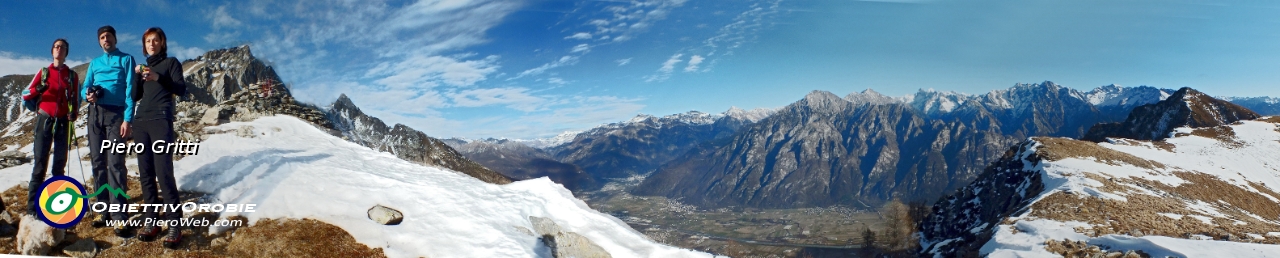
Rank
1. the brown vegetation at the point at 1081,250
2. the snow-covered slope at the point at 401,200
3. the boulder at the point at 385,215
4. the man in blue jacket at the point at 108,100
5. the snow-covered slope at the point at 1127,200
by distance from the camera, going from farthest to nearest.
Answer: the snow-covered slope at the point at 1127,200 → the brown vegetation at the point at 1081,250 → the boulder at the point at 385,215 → the snow-covered slope at the point at 401,200 → the man in blue jacket at the point at 108,100

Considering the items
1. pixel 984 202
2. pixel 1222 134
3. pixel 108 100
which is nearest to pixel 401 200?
pixel 108 100

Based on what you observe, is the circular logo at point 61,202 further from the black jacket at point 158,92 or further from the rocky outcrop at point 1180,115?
the rocky outcrop at point 1180,115

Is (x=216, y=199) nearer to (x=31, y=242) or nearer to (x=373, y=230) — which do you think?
(x=31, y=242)

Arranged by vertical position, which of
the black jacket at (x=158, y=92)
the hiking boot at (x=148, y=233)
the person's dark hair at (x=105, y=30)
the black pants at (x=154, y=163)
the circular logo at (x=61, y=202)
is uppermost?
the person's dark hair at (x=105, y=30)

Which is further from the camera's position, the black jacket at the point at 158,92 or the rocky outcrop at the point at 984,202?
the rocky outcrop at the point at 984,202

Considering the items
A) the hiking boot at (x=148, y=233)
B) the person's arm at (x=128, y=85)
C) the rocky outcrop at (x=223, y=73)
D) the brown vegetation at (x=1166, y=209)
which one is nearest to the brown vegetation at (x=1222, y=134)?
the brown vegetation at (x=1166, y=209)

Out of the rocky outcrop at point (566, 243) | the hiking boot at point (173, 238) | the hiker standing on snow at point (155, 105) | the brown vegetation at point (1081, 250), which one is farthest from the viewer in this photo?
the brown vegetation at point (1081, 250)

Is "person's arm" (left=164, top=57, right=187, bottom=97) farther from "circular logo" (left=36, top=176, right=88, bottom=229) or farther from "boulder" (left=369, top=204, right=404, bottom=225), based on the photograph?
"boulder" (left=369, top=204, right=404, bottom=225)

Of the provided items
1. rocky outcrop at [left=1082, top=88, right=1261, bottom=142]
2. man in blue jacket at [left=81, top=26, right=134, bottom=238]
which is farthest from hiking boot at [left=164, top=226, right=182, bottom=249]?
rocky outcrop at [left=1082, top=88, right=1261, bottom=142]
